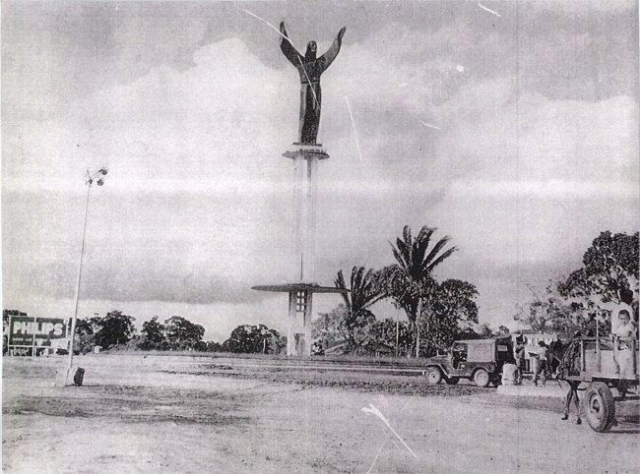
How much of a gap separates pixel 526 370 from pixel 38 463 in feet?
18.0

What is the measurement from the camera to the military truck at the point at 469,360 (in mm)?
7160

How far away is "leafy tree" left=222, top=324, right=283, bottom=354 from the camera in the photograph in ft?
21.9

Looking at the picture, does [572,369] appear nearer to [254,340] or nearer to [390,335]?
[390,335]

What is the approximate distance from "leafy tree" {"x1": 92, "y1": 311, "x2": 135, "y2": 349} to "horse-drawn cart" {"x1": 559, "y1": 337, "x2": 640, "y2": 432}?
4605mm

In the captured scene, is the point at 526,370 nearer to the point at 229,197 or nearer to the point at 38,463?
the point at 229,197

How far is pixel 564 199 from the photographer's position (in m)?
6.42

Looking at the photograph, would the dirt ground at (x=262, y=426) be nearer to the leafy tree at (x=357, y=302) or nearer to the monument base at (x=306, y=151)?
the leafy tree at (x=357, y=302)

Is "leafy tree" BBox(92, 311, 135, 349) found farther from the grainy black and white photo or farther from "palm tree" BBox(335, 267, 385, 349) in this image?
"palm tree" BBox(335, 267, 385, 349)

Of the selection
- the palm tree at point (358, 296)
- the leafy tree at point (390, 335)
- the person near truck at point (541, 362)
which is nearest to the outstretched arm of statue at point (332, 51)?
the palm tree at point (358, 296)

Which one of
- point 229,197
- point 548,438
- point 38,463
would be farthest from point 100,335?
point 548,438

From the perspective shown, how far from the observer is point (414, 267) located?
21.5 feet

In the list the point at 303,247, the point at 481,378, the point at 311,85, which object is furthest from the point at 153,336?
the point at 481,378

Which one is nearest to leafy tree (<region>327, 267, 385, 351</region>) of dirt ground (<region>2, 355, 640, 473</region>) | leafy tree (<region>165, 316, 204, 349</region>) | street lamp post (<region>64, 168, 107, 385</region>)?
dirt ground (<region>2, 355, 640, 473</region>)

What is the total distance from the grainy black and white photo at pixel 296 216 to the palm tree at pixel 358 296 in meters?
0.03
